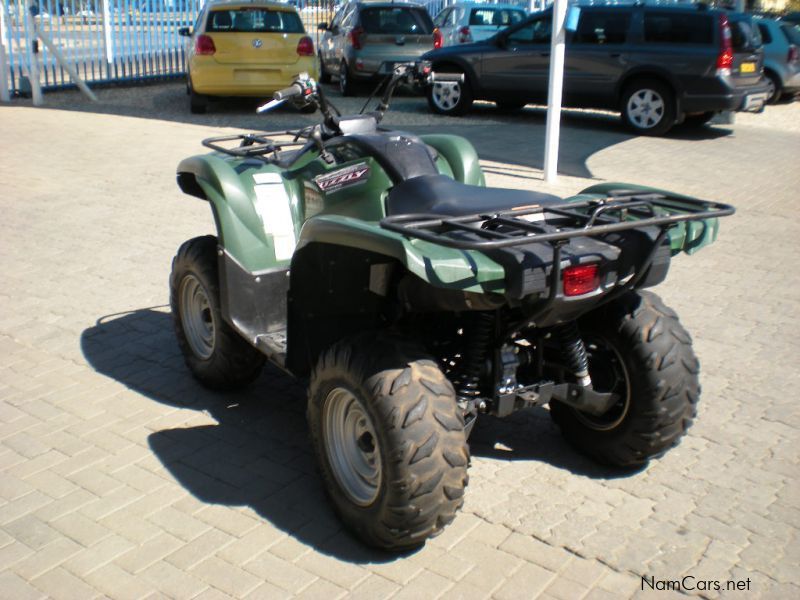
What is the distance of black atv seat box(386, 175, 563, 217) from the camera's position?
12.3 feet

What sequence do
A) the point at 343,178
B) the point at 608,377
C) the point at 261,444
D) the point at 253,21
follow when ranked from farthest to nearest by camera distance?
the point at 253,21
the point at 261,444
the point at 343,178
the point at 608,377

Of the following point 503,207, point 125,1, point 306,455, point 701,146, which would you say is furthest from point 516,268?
point 125,1

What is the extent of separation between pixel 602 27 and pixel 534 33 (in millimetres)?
1238

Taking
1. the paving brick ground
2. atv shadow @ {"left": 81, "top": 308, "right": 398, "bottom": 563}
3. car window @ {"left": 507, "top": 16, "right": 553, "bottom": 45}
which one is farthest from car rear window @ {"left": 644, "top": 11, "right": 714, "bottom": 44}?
atv shadow @ {"left": 81, "top": 308, "right": 398, "bottom": 563}

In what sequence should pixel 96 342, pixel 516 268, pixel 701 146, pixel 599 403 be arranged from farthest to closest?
pixel 701 146 < pixel 96 342 < pixel 599 403 < pixel 516 268

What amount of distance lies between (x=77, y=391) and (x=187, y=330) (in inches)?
26.7

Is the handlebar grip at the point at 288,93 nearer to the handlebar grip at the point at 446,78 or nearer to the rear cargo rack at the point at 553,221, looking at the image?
the handlebar grip at the point at 446,78

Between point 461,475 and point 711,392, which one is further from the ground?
point 461,475

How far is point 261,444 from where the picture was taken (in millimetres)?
4621

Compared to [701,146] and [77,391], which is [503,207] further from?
[701,146]

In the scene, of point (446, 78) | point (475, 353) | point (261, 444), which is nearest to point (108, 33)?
point (446, 78)

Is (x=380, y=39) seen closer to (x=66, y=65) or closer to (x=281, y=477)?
(x=66, y=65)

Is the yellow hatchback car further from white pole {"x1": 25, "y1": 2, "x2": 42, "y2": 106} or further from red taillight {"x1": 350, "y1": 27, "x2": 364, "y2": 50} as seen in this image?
white pole {"x1": 25, "y1": 2, "x2": 42, "y2": 106}

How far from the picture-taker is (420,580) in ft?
11.6
